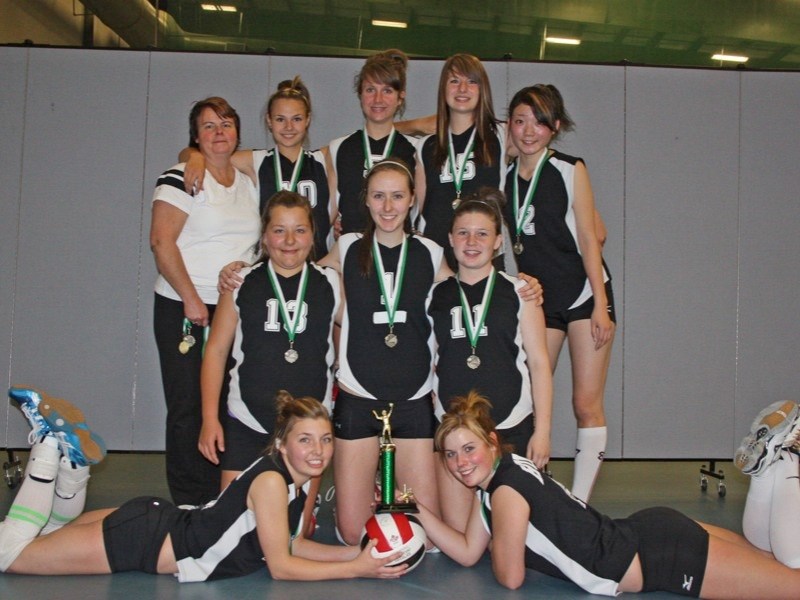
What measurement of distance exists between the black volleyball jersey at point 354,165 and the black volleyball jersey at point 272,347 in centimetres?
51

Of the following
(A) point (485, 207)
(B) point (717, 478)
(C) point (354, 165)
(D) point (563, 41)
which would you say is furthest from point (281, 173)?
(B) point (717, 478)

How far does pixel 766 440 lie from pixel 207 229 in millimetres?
2499

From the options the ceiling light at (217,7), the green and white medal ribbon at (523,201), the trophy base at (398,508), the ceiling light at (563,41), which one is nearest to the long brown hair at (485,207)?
the green and white medal ribbon at (523,201)

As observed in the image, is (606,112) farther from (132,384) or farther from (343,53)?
(132,384)

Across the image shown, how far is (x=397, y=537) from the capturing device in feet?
9.30

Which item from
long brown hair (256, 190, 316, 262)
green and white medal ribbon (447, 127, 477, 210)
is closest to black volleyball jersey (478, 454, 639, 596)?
long brown hair (256, 190, 316, 262)

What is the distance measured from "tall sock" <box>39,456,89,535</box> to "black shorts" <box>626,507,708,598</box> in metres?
2.12

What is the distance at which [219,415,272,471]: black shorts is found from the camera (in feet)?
10.8

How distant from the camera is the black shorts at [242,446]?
3.28 meters

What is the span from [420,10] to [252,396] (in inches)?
130

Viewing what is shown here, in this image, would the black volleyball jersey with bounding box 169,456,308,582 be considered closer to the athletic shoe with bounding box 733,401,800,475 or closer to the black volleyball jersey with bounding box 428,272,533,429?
the black volleyball jersey with bounding box 428,272,533,429

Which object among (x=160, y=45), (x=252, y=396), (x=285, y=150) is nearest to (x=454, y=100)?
(x=285, y=150)

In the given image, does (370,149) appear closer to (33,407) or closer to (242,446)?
(242,446)

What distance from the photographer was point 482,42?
5520 millimetres
